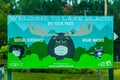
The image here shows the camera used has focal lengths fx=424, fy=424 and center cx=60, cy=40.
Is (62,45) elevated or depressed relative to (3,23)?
elevated

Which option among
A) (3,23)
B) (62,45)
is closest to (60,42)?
(62,45)

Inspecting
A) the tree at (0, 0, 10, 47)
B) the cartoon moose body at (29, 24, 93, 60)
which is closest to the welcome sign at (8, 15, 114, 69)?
the cartoon moose body at (29, 24, 93, 60)

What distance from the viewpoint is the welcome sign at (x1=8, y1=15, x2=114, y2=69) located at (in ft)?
47.6

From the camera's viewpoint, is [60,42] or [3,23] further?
[3,23]

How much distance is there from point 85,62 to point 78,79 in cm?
806

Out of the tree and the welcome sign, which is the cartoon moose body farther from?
the tree

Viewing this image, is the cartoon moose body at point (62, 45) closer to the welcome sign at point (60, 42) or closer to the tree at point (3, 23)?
the welcome sign at point (60, 42)

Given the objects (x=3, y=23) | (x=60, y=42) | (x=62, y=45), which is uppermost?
(x=60, y=42)

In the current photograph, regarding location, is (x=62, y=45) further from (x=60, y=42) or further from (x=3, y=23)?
(x=3, y=23)

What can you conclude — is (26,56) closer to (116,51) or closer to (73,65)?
(73,65)

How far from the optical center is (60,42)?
1479 cm

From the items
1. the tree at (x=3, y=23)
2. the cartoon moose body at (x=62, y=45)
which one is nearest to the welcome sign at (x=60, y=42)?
the cartoon moose body at (x=62, y=45)

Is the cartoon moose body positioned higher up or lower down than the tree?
higher up

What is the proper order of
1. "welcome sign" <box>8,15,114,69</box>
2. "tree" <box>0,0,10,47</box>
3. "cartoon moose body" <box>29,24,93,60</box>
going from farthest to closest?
"tree" <box>0,0,10,47</box>, "cartoon moose body" <box>29,24,93,60</box>, "welcome sign" <box>8,15,114,69</box>
